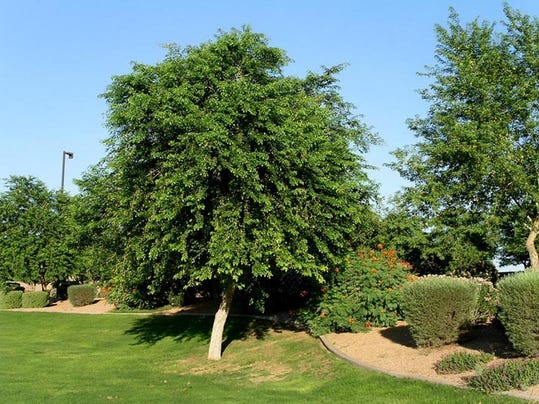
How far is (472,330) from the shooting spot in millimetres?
11930

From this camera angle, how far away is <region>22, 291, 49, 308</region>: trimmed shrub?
35781 millimetres

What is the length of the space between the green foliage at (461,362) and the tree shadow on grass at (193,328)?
8430mm

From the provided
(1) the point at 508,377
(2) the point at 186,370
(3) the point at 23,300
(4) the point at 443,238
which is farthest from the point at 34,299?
(1) the point at 508,377

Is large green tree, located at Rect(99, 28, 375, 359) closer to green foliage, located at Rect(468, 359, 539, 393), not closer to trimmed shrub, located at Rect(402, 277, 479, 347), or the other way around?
trimmed shrub, located at Rect(402, 277, 479, 347)

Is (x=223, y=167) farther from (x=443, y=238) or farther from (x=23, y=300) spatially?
(x=23, y=300)

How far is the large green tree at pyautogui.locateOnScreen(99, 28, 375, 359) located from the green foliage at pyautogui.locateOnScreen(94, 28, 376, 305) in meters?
0.03

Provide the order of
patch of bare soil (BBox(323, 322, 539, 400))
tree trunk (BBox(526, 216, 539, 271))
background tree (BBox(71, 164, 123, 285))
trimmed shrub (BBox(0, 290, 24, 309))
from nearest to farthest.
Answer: patch of bare soil (BBox(323, 322, 539, 400)) < background tree (BBox(71, 164, 123, 285)) < tree trunk (BBox(526, 216, 539, 271)) < trimmed shrub (BBox(0, 290, 24, 309))

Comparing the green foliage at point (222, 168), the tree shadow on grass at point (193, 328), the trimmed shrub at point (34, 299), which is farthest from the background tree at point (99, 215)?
the trimmed shrub at point (34, 299)

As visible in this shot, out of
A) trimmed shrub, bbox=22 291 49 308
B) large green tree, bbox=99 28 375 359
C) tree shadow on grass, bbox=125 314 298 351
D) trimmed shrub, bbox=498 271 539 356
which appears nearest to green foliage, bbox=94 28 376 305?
large green tree, bbox=99 28 375 359

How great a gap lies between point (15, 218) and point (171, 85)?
2663cm

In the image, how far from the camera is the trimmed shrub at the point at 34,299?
35.8 meters

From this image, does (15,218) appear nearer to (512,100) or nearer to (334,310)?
(334,310)

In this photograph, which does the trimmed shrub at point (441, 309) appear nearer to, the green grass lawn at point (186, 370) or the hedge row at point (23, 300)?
the green grass lawn at point (186, 370)

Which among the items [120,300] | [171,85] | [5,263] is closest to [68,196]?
[5,263]
